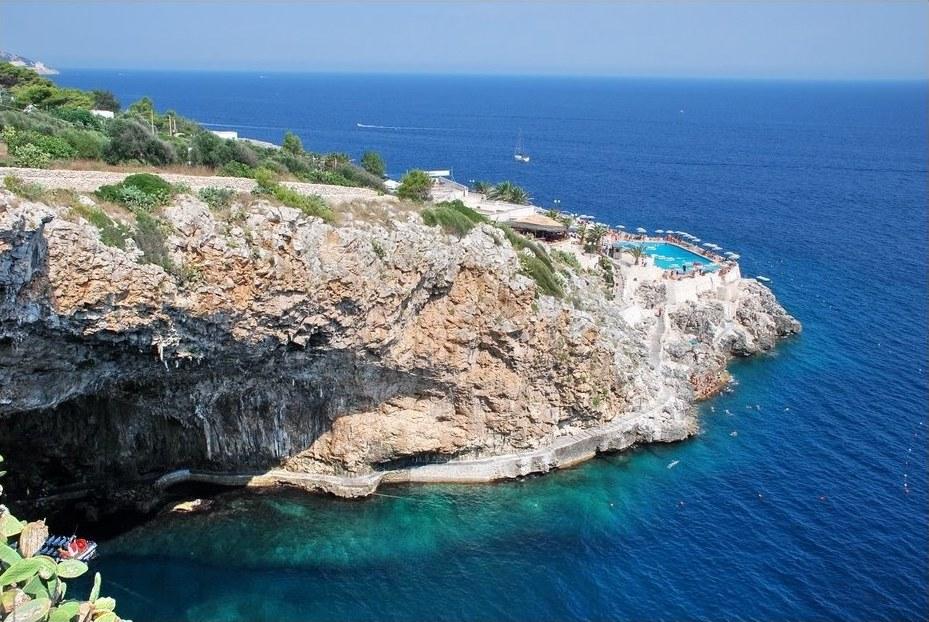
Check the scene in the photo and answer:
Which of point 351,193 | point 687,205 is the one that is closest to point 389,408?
point 351,193

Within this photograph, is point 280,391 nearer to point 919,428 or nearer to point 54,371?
point 54,371

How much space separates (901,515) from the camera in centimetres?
3428

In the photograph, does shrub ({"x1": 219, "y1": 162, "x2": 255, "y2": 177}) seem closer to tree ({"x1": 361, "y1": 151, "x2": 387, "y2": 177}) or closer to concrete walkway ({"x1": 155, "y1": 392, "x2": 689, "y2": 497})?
concrete walkway ({"x1": 155, "y1": 392, "x2": 689, "y2": 497})

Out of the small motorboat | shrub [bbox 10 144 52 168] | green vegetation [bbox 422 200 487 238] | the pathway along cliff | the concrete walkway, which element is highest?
shrub [bbox 10 144 52 168]

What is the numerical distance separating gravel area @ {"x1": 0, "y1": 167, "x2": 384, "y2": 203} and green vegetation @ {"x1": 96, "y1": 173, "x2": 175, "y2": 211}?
83cm

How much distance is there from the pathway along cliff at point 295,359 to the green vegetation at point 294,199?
0.89 meters

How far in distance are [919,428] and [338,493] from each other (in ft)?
113

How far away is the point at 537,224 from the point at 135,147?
29.6 meters

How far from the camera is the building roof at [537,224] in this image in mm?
54156

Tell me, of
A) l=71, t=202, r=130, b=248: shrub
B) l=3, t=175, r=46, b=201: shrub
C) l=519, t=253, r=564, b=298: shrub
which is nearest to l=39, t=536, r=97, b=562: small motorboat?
l=71, t=202, r=130, b=248: shrub

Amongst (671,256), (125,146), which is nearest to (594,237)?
(671,256)

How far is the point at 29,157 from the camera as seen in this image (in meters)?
28.7

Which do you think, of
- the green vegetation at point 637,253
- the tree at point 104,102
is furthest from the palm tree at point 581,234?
the tree at point 104,102

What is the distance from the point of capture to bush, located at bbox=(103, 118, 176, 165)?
34.4m
